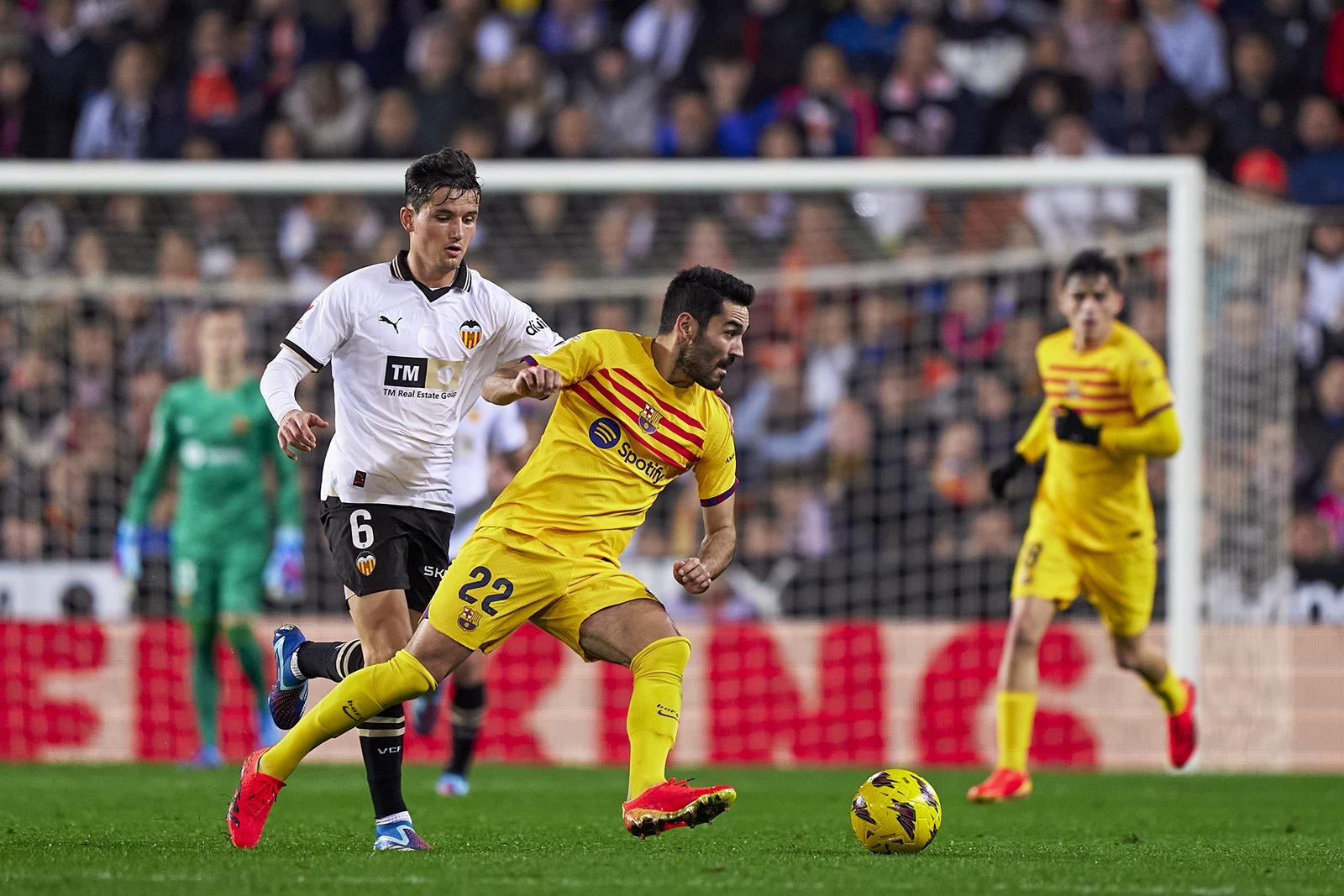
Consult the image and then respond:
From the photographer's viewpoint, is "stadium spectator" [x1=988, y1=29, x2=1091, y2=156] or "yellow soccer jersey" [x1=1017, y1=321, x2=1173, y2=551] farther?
"stadium spectator" [x1=988, y1=29, x2=1091, y2=156]

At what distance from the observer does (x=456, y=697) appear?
906 centimetres

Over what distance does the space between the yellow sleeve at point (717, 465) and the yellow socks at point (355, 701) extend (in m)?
1.09

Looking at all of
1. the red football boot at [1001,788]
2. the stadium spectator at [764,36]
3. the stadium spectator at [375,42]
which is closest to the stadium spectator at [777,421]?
the stadium spectator at [764,36]

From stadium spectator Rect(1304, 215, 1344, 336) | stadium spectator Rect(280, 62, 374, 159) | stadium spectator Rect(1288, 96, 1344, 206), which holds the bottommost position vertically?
stadium spectator Rect(1304, 215, 1344, 336)

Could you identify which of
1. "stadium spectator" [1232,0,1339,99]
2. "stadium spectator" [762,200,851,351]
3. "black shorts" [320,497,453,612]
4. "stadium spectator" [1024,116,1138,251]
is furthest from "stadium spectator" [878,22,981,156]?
"black shorts" [320,497,453,612]

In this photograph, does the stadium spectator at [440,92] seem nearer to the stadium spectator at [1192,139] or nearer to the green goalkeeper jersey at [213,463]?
the green goalkeeper jersey at [213,463]

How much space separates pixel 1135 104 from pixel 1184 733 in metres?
6.51

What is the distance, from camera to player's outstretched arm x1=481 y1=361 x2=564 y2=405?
5.71 meters

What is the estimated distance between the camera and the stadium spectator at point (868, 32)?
1559 cm

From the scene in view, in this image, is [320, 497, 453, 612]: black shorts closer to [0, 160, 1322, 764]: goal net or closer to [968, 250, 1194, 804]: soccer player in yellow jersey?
[968, 250, 1194, 804]: soccer player in yellow jersey

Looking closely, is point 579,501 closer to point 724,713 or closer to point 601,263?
point 724,713

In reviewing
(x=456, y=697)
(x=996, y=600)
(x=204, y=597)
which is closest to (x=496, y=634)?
(x=456, y=697)

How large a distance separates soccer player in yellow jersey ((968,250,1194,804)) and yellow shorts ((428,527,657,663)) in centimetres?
324

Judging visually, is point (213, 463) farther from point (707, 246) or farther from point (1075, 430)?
point (1075, 430)
